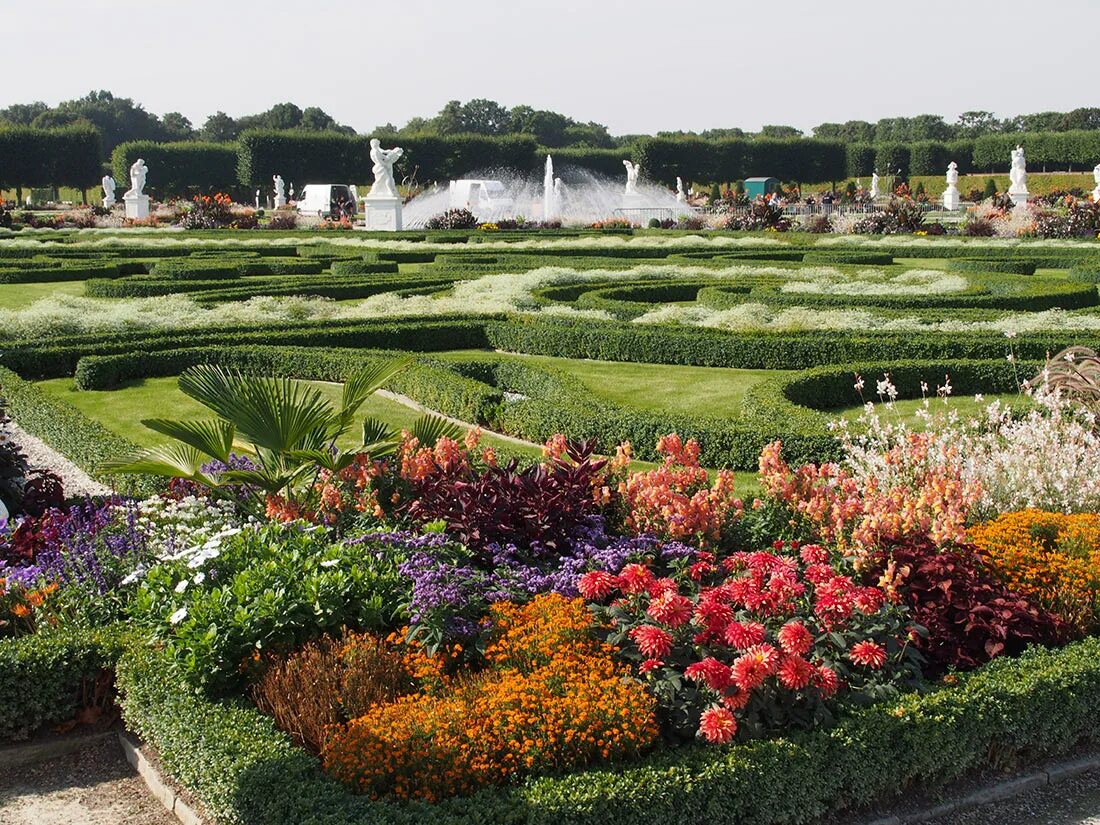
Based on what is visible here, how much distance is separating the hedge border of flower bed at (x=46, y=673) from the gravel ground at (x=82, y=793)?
0.62ft

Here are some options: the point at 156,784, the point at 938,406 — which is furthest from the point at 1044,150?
the point at 156,784

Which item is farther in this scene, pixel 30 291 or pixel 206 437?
pixel 30 291

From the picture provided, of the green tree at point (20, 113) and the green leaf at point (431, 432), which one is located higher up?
the green tree at point (20, 113)

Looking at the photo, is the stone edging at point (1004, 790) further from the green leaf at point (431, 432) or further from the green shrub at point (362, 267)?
the green shrub at point (362, 267)

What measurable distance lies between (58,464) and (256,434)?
11.8 feet

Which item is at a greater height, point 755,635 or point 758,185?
point 758,185

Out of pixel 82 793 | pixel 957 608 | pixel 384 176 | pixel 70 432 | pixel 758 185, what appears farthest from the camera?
pixel 758 185

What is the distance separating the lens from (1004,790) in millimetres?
4531

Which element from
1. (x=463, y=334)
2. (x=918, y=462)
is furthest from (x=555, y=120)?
(x=918, y=462)

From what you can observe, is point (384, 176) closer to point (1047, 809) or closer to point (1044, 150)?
point (1047, 809)

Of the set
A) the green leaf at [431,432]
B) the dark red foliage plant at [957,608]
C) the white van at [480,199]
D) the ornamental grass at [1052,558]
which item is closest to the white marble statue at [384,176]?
the white van at [480,199]

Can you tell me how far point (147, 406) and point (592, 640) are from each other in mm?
7407

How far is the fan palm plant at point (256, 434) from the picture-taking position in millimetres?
5973

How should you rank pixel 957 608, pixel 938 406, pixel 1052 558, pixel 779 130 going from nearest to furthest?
1. pixel 957 608
2. pixel 1052 558
3. pixel 938 406
4. pixel 779 130
